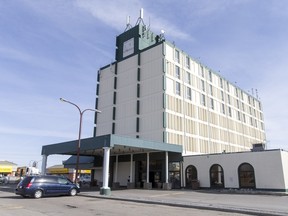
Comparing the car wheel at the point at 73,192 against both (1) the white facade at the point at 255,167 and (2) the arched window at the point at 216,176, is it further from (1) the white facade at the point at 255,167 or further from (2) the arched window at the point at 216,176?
(2) the arched window at the point at 216,176

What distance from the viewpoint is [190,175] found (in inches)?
1342

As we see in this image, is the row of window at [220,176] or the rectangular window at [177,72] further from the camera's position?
the rectangular window at [177,72]

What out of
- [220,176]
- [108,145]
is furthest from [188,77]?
[108,145]

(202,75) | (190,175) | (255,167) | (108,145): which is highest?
Answer: (202,75)

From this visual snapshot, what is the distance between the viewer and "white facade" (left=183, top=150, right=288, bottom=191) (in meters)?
27.3

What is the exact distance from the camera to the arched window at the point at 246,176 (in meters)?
29.0

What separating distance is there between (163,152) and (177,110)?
8.14 metres

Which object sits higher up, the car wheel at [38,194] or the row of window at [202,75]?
the row of window at [202,75]

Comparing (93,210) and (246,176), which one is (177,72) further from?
(93,210)

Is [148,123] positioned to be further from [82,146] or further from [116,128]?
[82,146]

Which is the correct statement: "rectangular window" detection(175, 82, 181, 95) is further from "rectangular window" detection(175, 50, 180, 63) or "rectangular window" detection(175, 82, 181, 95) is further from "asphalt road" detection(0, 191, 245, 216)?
"asphalt road" detection(0, 191, 245, 216)

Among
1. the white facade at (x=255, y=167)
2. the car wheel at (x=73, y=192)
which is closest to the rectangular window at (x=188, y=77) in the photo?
the white facade at (x=255, y=167)

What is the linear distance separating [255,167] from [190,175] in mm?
8049

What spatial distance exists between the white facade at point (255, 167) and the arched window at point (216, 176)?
9.5 inches
